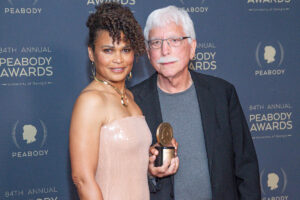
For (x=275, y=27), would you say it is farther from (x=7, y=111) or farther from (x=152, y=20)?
(x=7, y=111)

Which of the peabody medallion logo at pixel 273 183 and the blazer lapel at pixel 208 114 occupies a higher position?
the blazer lapel at pixel 208 114

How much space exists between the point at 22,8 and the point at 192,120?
143 centimetres

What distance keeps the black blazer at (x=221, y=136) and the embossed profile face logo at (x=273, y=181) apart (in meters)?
0.99

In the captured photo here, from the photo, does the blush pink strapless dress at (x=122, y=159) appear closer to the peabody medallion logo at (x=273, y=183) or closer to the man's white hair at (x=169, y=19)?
the man's white hair at (x=169, y=19)

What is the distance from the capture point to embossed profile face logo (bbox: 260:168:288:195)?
333 centimetres

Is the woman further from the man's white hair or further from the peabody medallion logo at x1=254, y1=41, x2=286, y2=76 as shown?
the peabody medallion logo at x1=254, y1=41, x2=286, y2=76

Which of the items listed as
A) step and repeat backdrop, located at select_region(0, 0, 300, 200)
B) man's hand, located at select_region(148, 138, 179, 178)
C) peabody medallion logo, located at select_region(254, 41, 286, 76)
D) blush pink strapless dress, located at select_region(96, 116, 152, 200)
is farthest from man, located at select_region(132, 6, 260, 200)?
peabody medallion logo, located at select_region(254, 41, 286, 76)

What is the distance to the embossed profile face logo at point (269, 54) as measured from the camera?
10.8 feet

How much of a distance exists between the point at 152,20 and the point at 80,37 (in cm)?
74

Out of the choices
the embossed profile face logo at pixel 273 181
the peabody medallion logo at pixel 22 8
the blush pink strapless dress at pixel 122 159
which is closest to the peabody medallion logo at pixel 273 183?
the embossed profile face logo at pixel 273 181

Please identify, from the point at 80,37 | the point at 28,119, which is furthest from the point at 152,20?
the point at 28,119

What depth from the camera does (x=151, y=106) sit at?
2.32m

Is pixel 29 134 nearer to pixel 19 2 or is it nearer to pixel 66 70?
pixel 66 70

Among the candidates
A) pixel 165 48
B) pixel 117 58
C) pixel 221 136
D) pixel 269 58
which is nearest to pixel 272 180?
pixel 269 58
